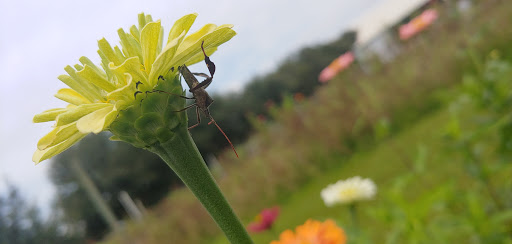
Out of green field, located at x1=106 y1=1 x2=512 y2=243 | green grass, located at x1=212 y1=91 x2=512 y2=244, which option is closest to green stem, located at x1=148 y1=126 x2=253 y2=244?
green field, located at x1=106 y1=1 x2=512 y2=243

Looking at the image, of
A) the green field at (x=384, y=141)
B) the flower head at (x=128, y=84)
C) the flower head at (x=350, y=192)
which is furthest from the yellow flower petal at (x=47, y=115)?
the flower head at (x=350, y=192)

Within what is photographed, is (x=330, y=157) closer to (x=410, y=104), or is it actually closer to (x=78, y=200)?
(x=410, y=104)

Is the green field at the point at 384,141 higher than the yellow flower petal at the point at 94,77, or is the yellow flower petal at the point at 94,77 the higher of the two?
the green field at the point at 384,141

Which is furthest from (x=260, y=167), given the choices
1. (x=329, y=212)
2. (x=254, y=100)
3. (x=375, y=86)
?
(x=254, y=100)

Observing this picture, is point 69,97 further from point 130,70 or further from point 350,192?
point 350,192

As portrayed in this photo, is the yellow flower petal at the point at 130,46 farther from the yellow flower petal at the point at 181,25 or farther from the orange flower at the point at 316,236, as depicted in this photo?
the orange flower at the point at 316,236

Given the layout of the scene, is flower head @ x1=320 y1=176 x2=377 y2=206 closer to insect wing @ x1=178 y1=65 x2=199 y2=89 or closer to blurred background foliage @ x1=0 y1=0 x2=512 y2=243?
blurred background foliage @ x1=0 y1=0 x2=512 y2=243
